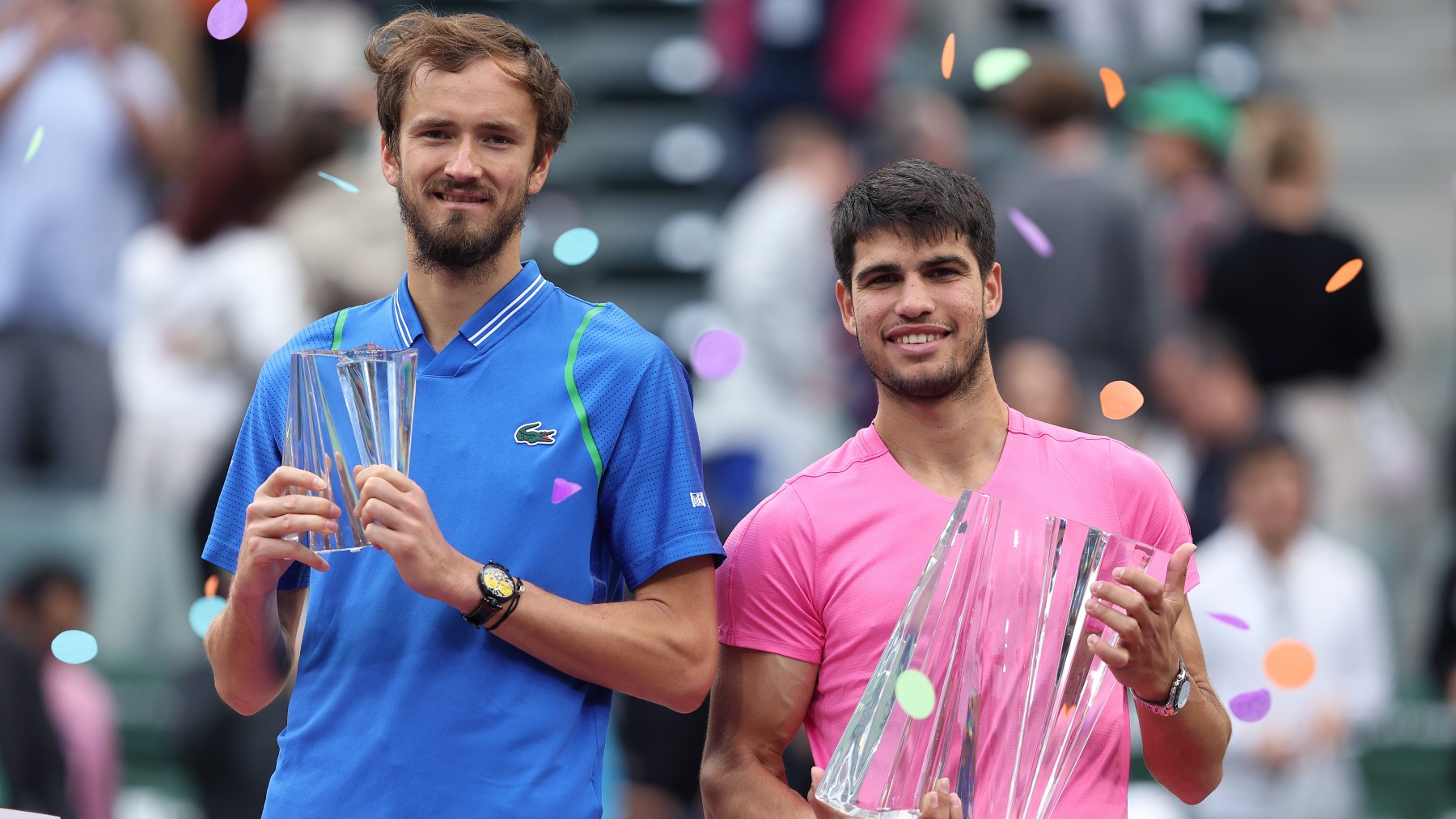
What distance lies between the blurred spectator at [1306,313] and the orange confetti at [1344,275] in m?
0.02

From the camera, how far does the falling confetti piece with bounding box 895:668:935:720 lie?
8.63 feet

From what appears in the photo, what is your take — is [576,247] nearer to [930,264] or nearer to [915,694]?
[930,264]

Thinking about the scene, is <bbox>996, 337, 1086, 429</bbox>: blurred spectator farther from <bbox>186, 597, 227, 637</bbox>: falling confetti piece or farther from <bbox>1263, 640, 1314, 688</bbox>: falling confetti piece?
<bbox>186, 597, 227, 637</bbox>: falling confetti piece

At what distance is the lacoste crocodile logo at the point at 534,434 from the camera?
271 centimetres

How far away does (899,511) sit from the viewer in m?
2.91

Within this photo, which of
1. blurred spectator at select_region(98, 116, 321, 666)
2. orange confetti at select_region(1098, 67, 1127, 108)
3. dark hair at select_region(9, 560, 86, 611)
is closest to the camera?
orange confetti at select_region(1098, 67, 1127, 108)

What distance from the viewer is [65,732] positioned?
19.6 ft

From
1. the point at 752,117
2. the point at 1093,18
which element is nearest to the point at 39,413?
the point at 752,117

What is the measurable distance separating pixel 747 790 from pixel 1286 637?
140 inches

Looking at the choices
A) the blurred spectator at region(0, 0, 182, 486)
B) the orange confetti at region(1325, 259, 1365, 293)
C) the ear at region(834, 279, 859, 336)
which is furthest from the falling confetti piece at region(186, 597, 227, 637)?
the orange confetti at region(1325, 259, 1365, 293)

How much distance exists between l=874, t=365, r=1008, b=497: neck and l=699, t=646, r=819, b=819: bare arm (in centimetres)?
35

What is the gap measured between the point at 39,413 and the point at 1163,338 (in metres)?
3.97

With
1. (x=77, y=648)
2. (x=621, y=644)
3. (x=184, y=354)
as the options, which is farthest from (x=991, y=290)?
(x=184, y=354)

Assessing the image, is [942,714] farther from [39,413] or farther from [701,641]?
[39,413]
